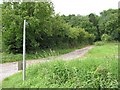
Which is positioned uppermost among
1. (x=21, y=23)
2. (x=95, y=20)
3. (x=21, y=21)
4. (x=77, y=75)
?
(x=95, y=20)

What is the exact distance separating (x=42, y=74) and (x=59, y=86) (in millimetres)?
946

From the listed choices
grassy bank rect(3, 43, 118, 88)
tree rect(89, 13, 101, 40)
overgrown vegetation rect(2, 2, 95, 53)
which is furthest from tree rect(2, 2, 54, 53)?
tree rect(89, 13, 101, 40)

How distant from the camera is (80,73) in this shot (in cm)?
537

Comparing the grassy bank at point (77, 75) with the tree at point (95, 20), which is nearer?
the grassy bank at point (77, 75)

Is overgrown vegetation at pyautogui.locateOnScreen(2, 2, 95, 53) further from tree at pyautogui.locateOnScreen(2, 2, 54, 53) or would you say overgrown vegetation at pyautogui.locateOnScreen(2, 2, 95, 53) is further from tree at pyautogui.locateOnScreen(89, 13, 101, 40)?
tree at pyautogui.locateOnScreen(89, 13, 101, 40)

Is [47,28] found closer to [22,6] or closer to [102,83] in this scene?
[22,6]

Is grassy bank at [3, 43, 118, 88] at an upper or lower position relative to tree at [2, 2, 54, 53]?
lower

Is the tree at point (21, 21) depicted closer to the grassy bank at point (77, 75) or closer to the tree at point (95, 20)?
the grassy bank at point (77, 75)

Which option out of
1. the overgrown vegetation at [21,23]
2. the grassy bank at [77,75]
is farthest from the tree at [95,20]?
the grassy bank at [77,75]

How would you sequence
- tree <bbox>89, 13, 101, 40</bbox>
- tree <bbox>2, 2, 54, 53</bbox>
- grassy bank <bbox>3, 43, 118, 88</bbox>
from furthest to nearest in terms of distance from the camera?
tree <bbox>89, 13, 101, 40</bbox> < tree <bbox>2, 2, 54, 53</bbox> < grassy bank <bbox>3, 43, 118, 88</bbox>

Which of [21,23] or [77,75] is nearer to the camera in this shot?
[77,75]

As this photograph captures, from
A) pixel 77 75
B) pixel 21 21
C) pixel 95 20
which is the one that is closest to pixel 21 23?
pixel 21 21

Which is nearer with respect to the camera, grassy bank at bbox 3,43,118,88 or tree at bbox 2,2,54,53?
grassy bank at bbox 3,43,118,88

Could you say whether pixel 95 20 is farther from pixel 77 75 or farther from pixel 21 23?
pixel 77 75
